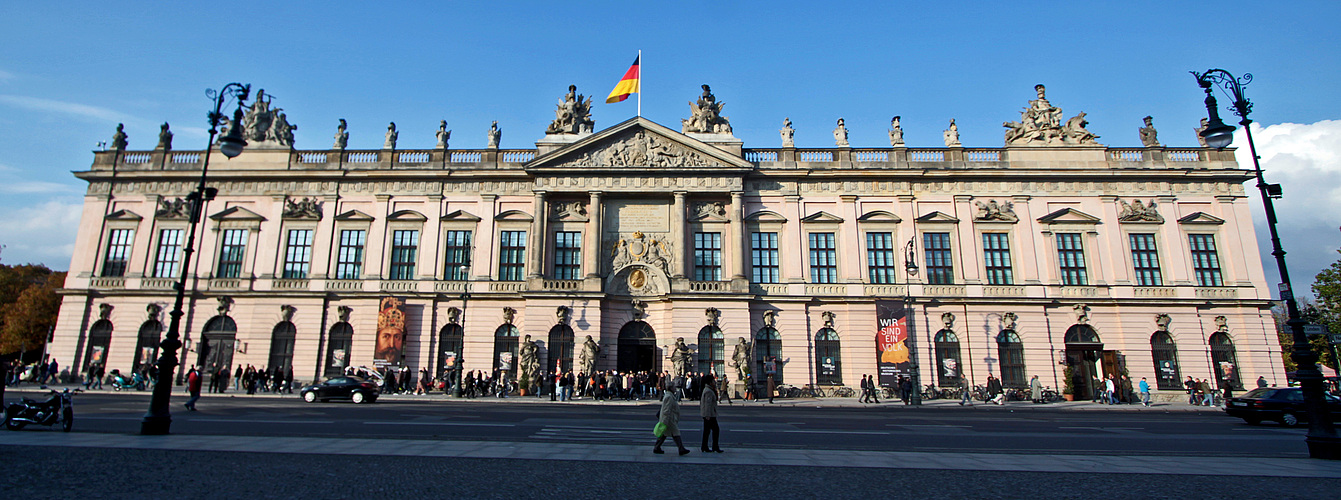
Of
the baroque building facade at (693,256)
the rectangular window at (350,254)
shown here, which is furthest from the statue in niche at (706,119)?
the rectangular window at (350,254)

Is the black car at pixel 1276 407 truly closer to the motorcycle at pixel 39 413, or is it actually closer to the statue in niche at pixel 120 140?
the motorcycle at pixel 39 413

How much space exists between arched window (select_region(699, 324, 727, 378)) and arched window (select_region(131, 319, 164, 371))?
3052cm

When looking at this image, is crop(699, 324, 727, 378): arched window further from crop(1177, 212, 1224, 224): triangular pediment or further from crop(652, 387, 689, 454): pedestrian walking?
crop(1177, 212, 1224, 224): triangular pediment

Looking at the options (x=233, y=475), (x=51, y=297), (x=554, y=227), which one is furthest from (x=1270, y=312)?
(x=51, y=297)

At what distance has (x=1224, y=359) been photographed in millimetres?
34594

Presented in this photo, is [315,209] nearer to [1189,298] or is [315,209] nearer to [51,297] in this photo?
[51,297]

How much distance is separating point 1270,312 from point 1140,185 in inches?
377

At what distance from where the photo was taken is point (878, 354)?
3459 centimetres

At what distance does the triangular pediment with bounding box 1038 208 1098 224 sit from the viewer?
3691 cm

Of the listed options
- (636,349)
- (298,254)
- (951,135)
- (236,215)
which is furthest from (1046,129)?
(236,215)

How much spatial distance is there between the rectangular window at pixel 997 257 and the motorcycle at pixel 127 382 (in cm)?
4647

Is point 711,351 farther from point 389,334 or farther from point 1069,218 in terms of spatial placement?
point 1069,218

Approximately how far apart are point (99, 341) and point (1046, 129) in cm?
5731

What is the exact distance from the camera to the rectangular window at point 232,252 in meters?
37.3
